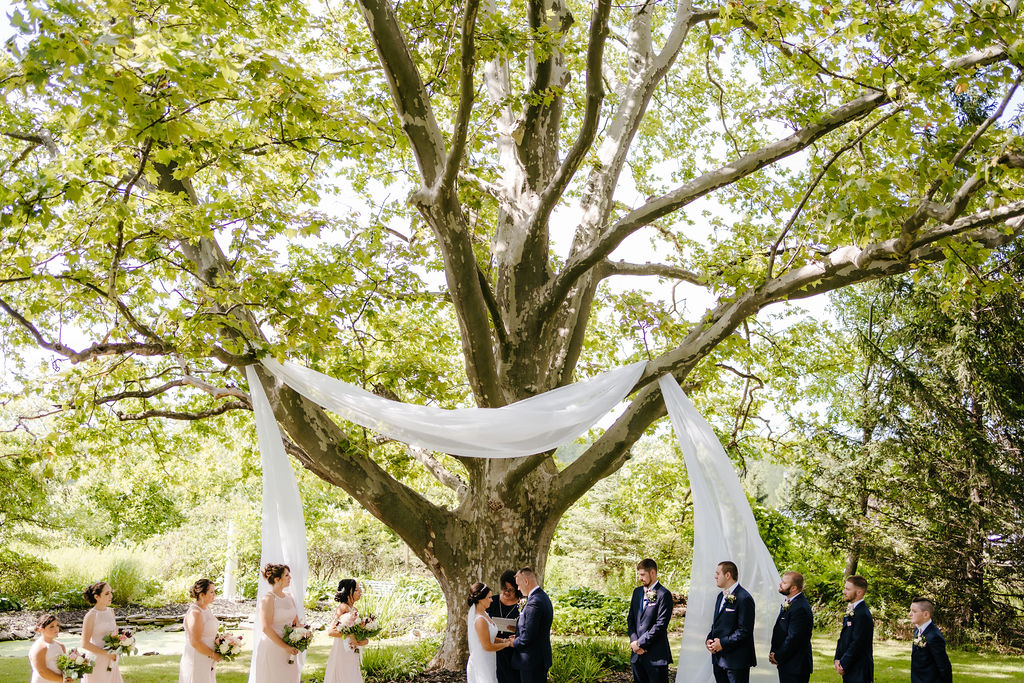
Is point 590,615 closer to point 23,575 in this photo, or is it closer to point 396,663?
point 396,663

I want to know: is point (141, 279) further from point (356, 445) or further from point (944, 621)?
point (944, 621)

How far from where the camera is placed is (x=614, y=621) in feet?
46.0

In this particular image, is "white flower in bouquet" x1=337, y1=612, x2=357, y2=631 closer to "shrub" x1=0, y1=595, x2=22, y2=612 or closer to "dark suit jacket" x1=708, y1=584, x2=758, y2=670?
"dark suit jacket" x1=708, y1=584, x2=758, y2=670

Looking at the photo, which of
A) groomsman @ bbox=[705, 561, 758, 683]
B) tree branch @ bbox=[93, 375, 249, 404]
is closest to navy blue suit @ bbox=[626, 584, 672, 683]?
groomsman @ bbox=[705, 561, 758, 683]

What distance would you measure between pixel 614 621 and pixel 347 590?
8.82 m

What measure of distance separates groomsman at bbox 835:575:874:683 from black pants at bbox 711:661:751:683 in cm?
72

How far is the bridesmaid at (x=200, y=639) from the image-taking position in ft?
20.3

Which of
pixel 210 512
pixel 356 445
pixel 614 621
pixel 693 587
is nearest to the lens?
pixel 693 587

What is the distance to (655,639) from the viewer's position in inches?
259

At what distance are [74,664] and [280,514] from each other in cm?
187

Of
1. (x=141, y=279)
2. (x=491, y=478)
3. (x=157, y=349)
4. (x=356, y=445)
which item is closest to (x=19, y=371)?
(x=141, y=279)

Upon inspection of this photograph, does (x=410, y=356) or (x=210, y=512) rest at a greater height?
(x=410, y=356)

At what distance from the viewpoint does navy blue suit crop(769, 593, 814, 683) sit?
618 cm

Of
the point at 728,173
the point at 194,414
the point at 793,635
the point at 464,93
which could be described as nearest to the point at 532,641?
the point at 793,635
